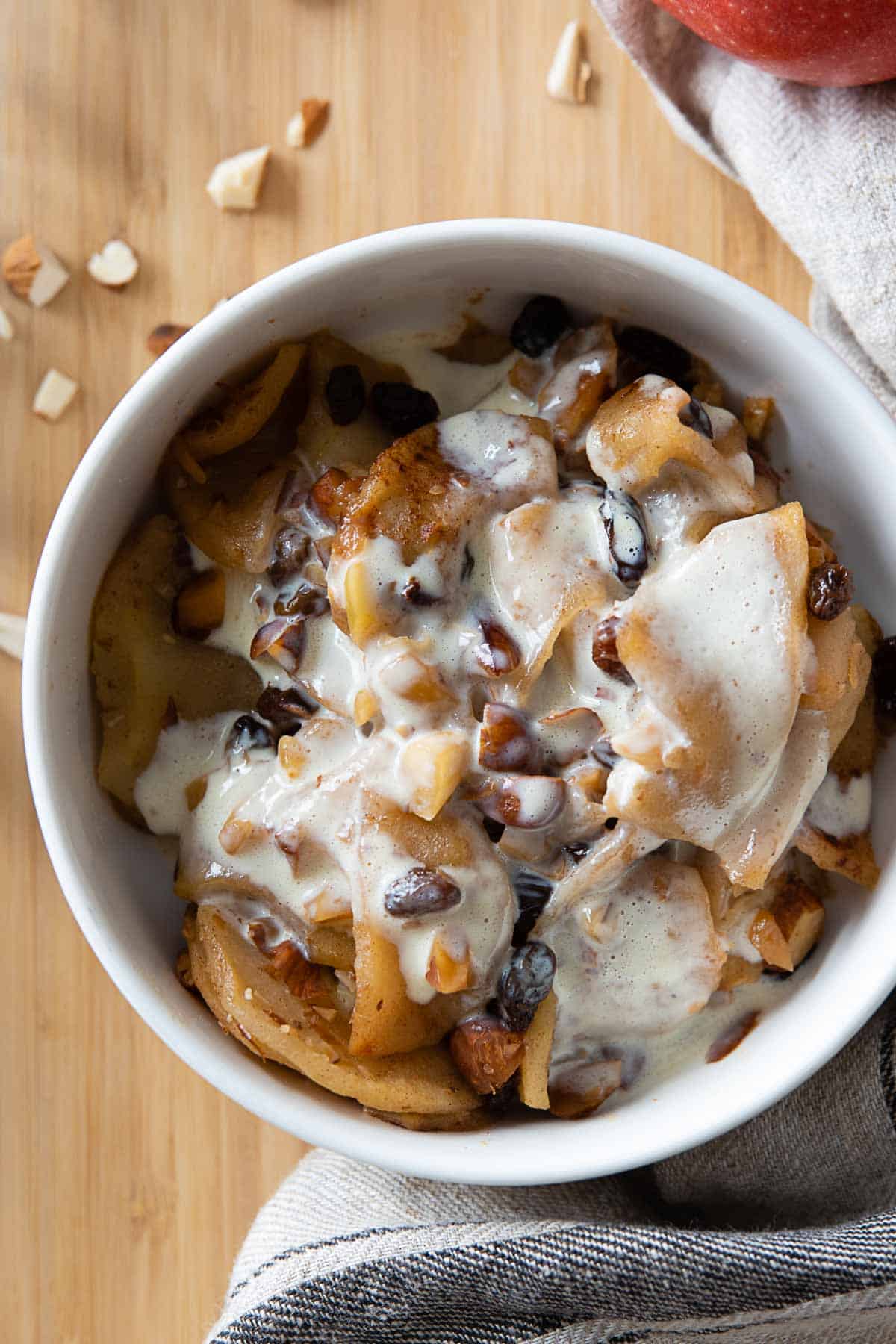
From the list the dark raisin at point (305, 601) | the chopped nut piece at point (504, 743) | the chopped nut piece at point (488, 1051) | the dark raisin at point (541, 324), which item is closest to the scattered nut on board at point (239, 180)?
the dark raisin at point (541, 324)

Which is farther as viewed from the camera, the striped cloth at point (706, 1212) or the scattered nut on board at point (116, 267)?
the scattered nut on board at point (116, 267)

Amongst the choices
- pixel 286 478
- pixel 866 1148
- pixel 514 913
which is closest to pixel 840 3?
pixel 286 478

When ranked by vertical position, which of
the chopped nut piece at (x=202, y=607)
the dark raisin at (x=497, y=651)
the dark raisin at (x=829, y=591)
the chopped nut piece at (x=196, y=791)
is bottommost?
the chopped nut piece at (x=196, y=791)

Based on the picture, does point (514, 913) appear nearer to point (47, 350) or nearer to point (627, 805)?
point (627, 805)

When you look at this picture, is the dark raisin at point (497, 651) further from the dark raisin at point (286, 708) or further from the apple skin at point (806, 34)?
the apple skin at point (806, 34)

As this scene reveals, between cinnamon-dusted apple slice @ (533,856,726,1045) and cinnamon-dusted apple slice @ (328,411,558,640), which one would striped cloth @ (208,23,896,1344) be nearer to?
cinnamon-dusted apple slice @ (533,856,726,1045)

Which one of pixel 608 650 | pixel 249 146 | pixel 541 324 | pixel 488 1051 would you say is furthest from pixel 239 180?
pixel 488 1051

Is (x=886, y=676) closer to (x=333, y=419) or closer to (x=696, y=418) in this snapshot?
(x=696, y=418)
